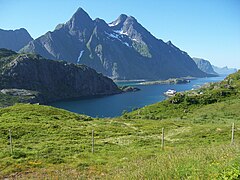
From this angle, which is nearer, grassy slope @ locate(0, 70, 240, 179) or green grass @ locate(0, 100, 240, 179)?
grassy slope @ locate(0, 70, 240, 179)

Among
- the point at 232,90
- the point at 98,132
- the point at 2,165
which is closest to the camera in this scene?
the point at 2,165

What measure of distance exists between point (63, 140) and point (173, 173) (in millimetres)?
22896

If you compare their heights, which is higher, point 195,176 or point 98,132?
point 195,176

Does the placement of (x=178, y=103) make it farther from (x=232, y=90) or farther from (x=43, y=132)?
(x=43, y=132)

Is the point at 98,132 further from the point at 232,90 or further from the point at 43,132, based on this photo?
the point at 232,90

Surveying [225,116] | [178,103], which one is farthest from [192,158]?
[178,103]

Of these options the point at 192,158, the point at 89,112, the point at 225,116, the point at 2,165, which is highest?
the point at 192,158

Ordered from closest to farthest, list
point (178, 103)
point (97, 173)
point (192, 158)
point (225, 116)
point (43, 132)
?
point (192, 158), point (97, 173), point (43, 132), point (225, 116), point (178, 103)

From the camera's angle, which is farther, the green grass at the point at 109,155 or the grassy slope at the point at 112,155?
the green grass at the point at 109,155

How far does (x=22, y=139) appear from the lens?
31719mm

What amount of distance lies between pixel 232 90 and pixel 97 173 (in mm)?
97189

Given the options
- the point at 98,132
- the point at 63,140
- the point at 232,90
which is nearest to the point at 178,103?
the point at 232,90

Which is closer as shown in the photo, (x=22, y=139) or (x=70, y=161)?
(x=70, y=161)

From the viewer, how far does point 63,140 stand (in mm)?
31344
